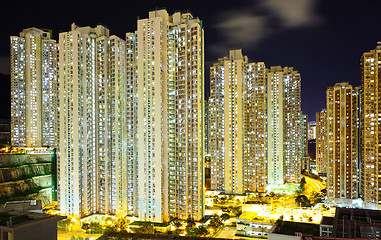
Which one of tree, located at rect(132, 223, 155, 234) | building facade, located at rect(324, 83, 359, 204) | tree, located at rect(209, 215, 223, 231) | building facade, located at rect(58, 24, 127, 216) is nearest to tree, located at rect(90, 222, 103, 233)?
building facade, located at rect(58, 24, 127, 216)

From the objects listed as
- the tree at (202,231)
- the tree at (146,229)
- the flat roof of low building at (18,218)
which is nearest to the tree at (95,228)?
the tree at (146,229)

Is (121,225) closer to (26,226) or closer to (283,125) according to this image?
(26,226)

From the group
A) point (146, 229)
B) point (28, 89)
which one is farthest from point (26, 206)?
point (28, 89)

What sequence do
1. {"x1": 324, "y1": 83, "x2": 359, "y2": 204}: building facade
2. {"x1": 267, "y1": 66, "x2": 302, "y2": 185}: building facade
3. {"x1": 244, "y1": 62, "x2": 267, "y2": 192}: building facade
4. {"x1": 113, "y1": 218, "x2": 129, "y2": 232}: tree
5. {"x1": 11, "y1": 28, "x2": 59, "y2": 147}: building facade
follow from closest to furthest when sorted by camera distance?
{"x1": 113, "y1": 218, "x2": 129, "y2": 232}: tree < {"x1": 324, "y1": 83, "x2": 359, "y2": 204}: building facade < {"x1": 11, "y1": 28, "x2": 59, "y2": 147}: building facade < {"x1": 244, "y1": 62, "x2": 267, "y2": 192}: building facade < {"x1": 267, "y1": 66, "x2": 302, "y2": 185}: building facade

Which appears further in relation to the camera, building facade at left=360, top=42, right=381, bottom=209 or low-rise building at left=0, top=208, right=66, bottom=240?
building facade at left=360, top=42, right=381, bottom=209

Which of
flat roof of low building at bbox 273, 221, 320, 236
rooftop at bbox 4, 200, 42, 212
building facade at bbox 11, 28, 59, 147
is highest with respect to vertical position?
building facade at bbox 11, 28, 59, 147

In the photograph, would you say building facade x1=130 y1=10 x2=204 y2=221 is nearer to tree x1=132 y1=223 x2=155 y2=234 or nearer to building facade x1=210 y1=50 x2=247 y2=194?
tree x1=132 y1=223 x2=155 y2=234

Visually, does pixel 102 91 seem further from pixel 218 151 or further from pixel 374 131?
pixel 374 131
